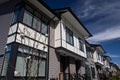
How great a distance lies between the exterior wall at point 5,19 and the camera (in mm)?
8430

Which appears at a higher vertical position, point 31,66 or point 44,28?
point 44,28

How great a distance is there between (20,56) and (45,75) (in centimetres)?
304

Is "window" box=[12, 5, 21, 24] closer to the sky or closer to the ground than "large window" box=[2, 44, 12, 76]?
closer to the sky

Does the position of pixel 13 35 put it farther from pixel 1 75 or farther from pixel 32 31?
pixel 1 75

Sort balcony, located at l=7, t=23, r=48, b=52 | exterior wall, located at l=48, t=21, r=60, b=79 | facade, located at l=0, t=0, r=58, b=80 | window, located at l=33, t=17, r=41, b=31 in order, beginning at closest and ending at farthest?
facade, located at l=0, t=0, r=58, b=80, balcony, located at l=7, t=23, r=48, b=52, window, located at l=33, t=17, r=41, b=31, exterior wall, located at l=48, t=21, r=60, b=79

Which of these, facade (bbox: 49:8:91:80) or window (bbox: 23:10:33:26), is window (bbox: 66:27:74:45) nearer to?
facade (bbox: 49:8:91:80)

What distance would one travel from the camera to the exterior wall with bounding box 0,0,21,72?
8430 mm

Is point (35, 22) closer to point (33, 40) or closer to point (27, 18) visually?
point (27, 18)

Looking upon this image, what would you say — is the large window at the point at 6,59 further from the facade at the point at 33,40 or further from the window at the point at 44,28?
the window at the point at 44,28

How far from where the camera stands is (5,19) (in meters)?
9.39

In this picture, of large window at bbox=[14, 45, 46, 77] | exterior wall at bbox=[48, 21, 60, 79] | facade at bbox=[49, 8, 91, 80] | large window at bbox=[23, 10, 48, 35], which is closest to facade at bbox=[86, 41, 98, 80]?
facade at bbox=[49, 8, 91, 80]

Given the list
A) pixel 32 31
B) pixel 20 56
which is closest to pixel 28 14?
pixel 32 31

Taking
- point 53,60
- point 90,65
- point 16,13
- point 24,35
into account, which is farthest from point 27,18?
point 90,65

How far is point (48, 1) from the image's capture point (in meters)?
10.7
